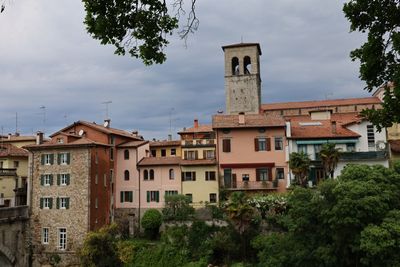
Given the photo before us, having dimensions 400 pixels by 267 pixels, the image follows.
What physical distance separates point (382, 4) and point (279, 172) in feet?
118

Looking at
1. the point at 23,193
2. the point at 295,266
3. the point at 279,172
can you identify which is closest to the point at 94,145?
the point at 23,193

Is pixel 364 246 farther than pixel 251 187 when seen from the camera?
No

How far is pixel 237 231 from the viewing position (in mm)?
37188

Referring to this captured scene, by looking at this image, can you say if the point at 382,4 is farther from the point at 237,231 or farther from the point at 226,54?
the point at 226,54

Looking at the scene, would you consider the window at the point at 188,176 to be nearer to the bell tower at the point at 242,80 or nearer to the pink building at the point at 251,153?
the pink building at the point at 251,153

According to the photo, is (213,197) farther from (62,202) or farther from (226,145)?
(62,202)

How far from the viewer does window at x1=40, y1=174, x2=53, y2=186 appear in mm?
46050

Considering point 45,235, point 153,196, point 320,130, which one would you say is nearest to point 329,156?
point 320,130

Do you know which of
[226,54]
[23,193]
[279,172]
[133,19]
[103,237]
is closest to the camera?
[133,19]

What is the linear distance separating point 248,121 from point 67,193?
2115 centimetres

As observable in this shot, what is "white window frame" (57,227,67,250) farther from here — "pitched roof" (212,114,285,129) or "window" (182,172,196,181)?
"pitched roof" (212,114,285,129)

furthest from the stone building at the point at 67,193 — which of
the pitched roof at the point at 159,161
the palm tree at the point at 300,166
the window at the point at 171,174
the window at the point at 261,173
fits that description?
the palm tree at the point at 300,166

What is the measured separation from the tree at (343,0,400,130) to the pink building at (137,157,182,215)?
38877mm

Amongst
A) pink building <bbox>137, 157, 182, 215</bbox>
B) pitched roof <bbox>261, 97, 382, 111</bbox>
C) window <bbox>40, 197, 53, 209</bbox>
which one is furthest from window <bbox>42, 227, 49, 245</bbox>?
pitched roof <bbox>261, 97, 382, 111</bbox>
